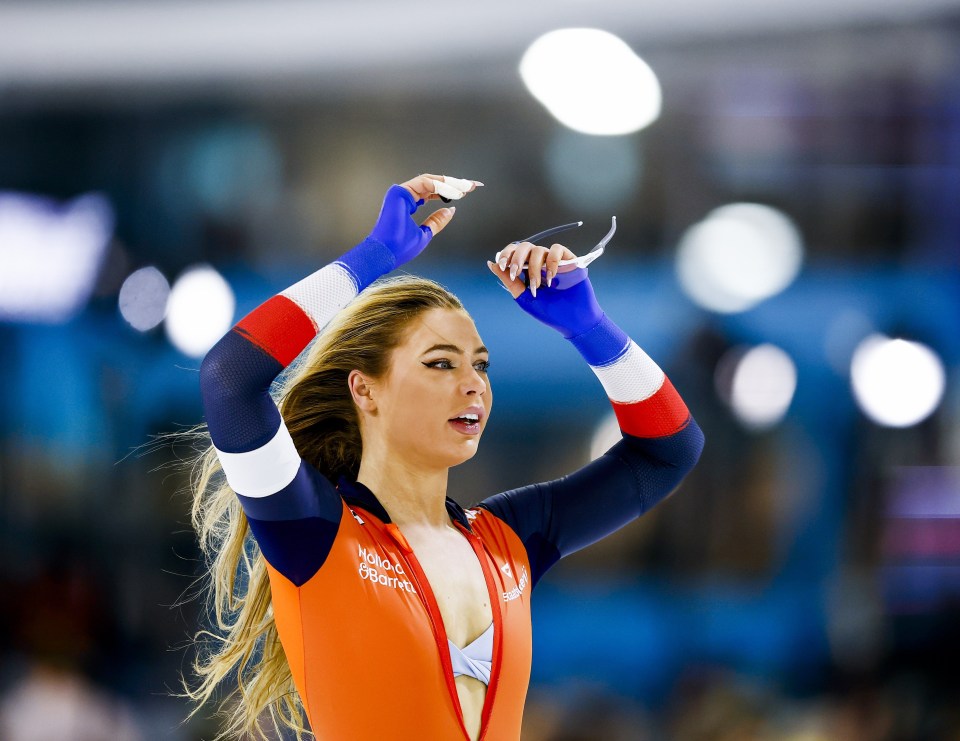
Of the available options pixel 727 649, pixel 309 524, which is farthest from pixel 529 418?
pixel 309 524

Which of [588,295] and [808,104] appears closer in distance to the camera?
[588,295]

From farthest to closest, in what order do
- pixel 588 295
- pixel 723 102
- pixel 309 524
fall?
pixel 723 102
pixel 588 295
pixel 309 524

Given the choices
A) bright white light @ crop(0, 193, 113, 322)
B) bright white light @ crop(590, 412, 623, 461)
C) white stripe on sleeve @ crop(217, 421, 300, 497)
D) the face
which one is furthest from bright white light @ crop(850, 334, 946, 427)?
white stripe on sleeve @ crop(217, 421, 300, 497)

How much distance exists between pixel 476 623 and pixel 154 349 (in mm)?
3478

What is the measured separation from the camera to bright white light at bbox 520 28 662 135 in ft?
17.6

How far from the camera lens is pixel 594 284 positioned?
5.20 meters

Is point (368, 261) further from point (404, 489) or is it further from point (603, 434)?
point (603, 434)

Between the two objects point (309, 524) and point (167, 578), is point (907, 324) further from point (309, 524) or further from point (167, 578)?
point (309, 524)

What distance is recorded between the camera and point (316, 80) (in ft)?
17.7

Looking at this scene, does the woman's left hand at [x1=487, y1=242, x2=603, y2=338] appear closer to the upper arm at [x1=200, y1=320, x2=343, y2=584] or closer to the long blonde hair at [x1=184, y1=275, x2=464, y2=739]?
the long blonde hair at [x1=184, y1=275, x2=464, y2=739]

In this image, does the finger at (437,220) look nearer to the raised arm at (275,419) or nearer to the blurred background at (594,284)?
the raised arm at (275,419)

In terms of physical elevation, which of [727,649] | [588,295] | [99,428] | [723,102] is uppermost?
[723,102]

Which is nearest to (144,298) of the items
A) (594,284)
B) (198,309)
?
(198,309)

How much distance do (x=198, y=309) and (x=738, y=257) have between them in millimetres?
2458
